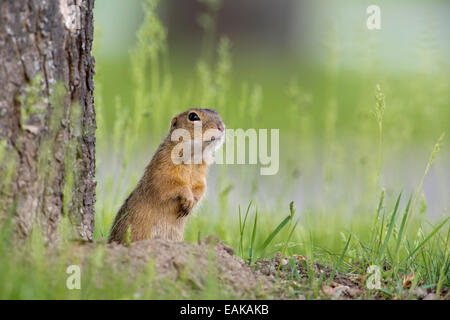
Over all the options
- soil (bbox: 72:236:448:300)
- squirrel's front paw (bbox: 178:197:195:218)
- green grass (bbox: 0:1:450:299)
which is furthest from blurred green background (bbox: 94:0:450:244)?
soil (bbox: 72:236:448:300)

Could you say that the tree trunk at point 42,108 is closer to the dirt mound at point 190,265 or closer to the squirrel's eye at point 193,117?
the dirt mound at point 190,265

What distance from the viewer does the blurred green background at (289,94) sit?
16.5ft

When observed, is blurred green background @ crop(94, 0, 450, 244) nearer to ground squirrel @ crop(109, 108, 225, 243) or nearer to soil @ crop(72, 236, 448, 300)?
ground squirrel @ crop(109, 108, 225, 243)

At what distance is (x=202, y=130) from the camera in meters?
4.11

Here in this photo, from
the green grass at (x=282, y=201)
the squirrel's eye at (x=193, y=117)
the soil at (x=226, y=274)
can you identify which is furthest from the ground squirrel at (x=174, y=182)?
the soil at (x=226, y=274)

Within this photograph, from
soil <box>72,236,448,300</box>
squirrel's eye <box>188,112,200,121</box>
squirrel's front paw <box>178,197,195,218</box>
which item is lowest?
soil <box>72,236,448,300</box>

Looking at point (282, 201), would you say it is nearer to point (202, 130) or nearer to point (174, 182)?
point (202, 130)

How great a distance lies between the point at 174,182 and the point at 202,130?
1.35ft

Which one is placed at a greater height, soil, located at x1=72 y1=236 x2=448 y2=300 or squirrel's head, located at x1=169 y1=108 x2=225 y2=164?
squirrel's head, located at x1=169 y1=108 x2=225 y2=164

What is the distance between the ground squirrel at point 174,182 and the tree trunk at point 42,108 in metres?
0.68

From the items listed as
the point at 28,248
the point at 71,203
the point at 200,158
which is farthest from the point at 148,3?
the point at 28,248

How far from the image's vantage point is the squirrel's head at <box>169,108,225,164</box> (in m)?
4.09

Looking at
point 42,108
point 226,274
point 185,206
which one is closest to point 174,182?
point 185,206

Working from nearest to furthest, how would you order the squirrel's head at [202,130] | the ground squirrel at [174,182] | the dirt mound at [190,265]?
the dirt mound at [190,265] → the ground squirrel at [174,182] → the squirrel's head at [202,130]
